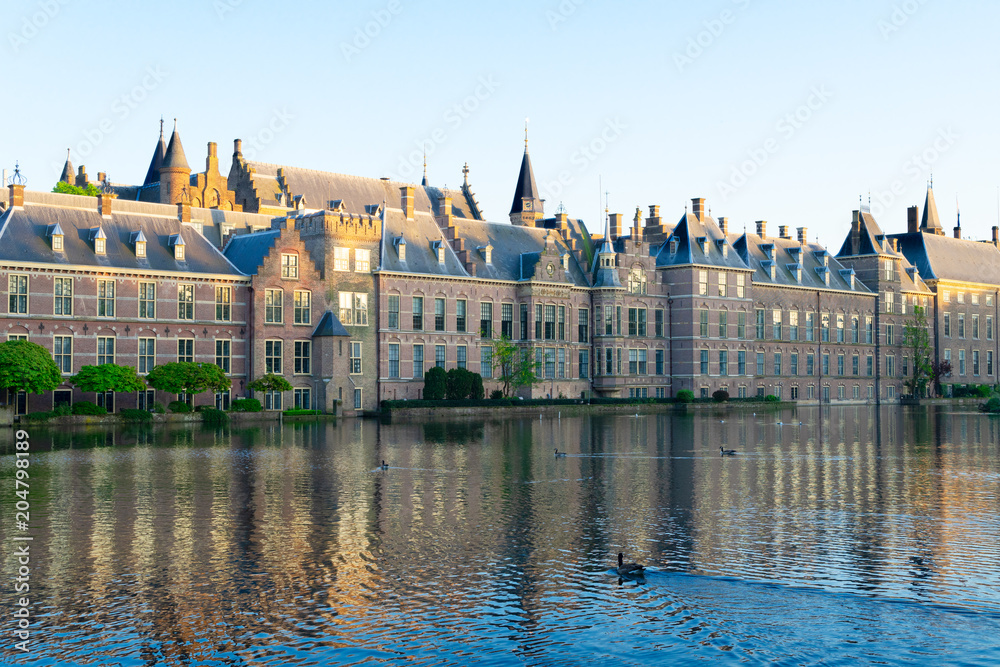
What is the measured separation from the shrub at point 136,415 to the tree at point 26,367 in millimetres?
4118

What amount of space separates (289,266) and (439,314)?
45.9 ft

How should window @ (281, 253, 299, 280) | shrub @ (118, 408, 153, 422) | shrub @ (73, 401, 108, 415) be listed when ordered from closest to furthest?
shrub @ (73, 401, 108, 415) → shrub @ (118, 408, 153, 422) → window @ (281, 253, 299, 280)

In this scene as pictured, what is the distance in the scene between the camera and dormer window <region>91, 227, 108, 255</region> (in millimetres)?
70438

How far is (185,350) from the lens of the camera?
241ft

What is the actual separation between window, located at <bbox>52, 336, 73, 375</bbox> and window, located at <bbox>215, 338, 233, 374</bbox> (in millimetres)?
9578

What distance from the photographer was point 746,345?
108938 millimetres

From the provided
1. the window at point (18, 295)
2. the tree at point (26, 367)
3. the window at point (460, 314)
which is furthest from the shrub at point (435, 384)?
the window at point (18, 295)

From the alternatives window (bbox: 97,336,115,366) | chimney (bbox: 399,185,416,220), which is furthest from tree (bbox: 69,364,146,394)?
chimney (bbox: 399,185,416,220)

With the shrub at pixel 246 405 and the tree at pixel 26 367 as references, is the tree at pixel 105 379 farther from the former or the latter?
the shrub at pixel 246 405

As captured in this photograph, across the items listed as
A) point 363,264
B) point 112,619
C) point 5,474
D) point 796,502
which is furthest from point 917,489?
point 363,264

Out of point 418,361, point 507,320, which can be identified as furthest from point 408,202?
point 418,361

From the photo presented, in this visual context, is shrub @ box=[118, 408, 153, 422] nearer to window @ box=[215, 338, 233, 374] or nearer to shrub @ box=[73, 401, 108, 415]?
shrub @ box=[73, 401, 108, 415]

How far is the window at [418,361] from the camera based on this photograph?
8506cm

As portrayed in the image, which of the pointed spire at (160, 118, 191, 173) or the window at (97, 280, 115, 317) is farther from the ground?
the pointed spire at (160, 118, 191, 173)
